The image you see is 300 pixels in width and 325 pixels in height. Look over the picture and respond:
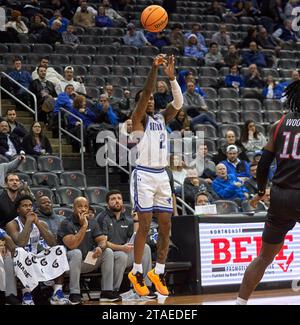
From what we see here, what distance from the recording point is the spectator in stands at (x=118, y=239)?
37.3 feet

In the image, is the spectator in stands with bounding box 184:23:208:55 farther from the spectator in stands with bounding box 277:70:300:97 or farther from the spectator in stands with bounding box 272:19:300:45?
the spectator in stands with bounding box 272:19:300:45

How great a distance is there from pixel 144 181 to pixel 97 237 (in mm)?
2538

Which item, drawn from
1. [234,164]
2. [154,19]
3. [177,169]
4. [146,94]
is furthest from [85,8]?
[146,94]

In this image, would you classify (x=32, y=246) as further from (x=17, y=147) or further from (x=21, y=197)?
(x=17, y=147)

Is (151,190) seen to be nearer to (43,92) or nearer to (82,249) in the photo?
(82,249)

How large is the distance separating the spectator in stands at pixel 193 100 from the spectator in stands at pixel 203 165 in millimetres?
2147

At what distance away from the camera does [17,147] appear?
14336 mm

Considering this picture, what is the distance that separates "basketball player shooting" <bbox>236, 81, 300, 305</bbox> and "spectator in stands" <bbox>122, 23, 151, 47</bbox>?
1255cm

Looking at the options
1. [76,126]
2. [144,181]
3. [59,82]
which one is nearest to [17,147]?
[76,126]

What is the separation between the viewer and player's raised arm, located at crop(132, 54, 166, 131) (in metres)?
8.83

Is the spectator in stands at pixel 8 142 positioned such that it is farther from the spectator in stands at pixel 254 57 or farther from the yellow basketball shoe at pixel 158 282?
the spectator in stands at pixel 254 57

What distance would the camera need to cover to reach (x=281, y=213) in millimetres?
7465

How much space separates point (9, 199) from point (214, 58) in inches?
392

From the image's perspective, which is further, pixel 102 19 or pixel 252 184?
pixel 102 19
